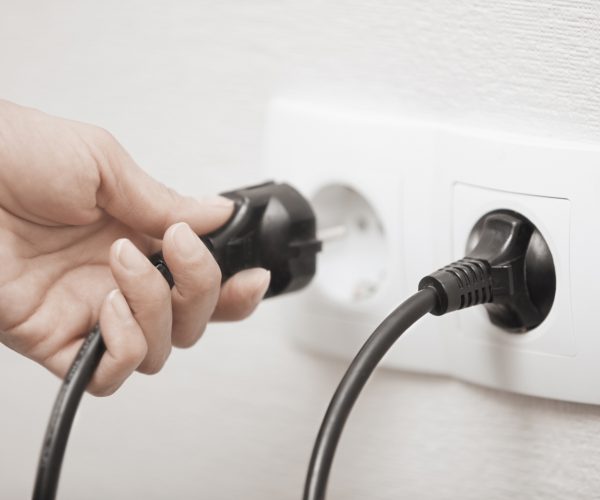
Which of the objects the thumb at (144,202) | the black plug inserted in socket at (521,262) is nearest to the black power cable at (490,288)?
the black plug inserted in socket at (521,262)

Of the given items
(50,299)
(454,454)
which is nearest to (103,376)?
(50,299)

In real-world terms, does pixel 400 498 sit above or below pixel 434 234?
below

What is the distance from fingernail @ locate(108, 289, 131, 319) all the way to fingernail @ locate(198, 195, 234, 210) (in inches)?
2.4

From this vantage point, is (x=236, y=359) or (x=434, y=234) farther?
(x=236, y=359)

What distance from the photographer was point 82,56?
1.62 ft

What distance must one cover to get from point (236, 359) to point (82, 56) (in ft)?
0.65

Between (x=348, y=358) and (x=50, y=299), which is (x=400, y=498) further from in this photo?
(x=50, y=299)

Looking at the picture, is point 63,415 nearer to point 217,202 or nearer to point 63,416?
point 63,416

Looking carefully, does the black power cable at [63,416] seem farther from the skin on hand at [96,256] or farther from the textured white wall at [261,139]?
the textured white wall at [261,139]

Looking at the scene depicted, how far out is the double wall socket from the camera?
0.34 m

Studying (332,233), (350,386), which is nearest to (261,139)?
(332,233)

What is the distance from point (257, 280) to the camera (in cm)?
37

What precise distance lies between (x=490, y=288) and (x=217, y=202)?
4.8 inches

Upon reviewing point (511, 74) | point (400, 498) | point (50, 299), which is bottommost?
point (400, 498)
